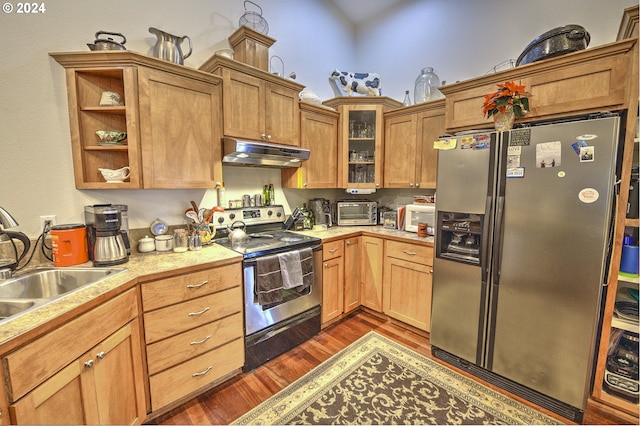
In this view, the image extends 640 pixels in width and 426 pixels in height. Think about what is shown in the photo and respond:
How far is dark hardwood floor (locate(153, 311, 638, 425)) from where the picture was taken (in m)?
1.55

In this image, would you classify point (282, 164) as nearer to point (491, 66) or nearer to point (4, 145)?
point (4, 145)

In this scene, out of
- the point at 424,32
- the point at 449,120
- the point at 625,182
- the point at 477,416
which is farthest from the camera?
the point at 424,32

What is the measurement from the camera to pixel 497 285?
175 cm

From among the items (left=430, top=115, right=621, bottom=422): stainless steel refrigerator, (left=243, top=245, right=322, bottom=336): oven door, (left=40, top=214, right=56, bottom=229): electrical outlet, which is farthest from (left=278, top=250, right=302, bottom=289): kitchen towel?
(left=40, top=214, right=56, bottom=229): electrical outlet

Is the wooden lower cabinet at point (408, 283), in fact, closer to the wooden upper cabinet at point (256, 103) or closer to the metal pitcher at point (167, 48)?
the wooden upper cabinet at point (256, 103)

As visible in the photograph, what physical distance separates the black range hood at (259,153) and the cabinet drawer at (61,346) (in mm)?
1156

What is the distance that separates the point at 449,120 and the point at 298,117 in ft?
4.40

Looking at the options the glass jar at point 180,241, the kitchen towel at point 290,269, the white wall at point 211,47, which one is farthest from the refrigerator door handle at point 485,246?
the glass jar at point 180,241

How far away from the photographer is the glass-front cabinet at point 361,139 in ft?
9.14

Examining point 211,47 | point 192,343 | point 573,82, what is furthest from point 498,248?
point 211,47

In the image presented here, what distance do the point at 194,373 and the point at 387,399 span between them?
1.26m

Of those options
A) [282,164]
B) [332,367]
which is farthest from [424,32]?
[332,367]

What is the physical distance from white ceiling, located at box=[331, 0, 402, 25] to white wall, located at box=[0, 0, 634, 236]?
0.08 metres

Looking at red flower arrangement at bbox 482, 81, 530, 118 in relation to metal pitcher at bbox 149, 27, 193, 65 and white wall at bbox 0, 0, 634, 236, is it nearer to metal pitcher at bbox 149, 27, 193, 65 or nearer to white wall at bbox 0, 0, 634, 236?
white wall at bbox 0, 0, 634, 236
